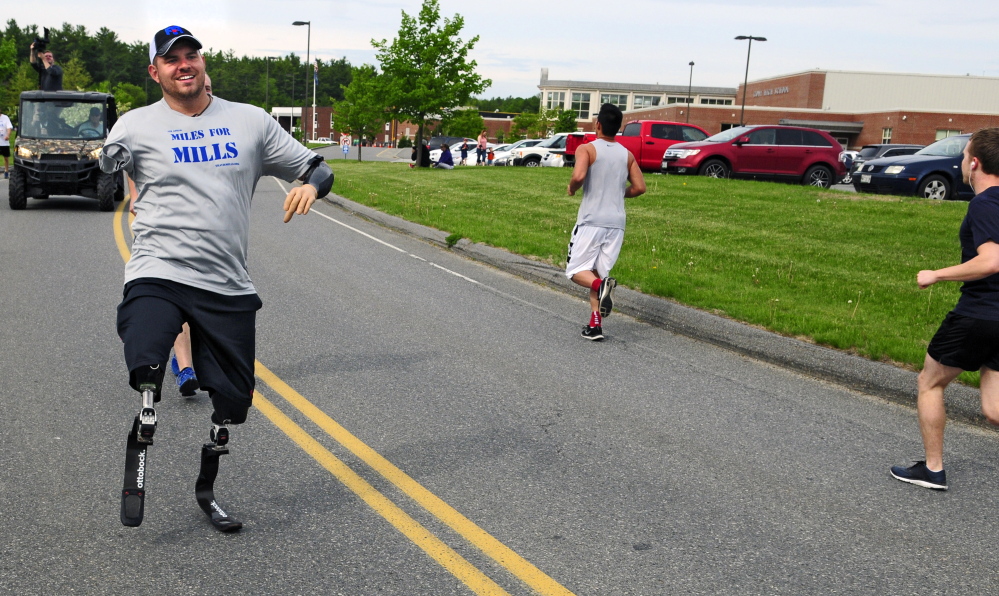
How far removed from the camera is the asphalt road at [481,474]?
3.67 m

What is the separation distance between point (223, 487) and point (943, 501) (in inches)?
141

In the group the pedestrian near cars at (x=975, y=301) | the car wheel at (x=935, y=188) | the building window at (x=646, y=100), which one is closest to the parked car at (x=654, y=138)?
the car wheel at (x=935, y=188)

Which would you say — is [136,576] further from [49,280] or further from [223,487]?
[49,280]

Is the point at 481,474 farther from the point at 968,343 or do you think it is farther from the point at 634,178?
the point at 634,178

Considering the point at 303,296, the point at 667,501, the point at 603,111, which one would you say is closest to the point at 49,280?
the point at 303,296

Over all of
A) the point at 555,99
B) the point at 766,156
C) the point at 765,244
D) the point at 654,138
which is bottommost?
the point at 765,244

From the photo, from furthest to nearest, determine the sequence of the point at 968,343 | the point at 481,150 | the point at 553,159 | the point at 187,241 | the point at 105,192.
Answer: the point at 481,150
the point at 553,159
the point at 105,192
the point at 968,343
the point at 187,241

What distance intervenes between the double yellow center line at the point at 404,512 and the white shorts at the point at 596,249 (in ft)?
10.5

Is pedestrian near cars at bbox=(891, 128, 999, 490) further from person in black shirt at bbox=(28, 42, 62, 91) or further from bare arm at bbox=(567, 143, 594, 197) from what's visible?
person in black shirt at bbox=(28, 42, 62, 91)

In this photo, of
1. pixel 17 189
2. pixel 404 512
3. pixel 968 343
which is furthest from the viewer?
pixel 17 189

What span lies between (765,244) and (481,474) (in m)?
9.81

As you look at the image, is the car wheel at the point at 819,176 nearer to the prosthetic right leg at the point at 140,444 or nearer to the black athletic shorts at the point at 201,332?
the black athletic shorts at the point at 201,332

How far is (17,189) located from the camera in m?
17.1

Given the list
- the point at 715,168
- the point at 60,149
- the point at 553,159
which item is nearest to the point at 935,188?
the point at 715,168
